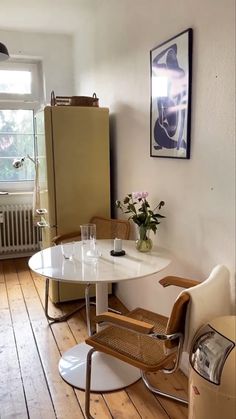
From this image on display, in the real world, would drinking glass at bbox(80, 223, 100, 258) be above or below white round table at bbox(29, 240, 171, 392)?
above

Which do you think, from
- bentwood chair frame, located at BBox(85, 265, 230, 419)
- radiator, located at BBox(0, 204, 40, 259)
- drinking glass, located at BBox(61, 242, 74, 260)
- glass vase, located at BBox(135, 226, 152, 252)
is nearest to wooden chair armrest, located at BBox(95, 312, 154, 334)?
bentwood chair frame, located at BBox(85, 265, 230, 419)

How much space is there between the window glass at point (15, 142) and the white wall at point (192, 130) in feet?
4.49

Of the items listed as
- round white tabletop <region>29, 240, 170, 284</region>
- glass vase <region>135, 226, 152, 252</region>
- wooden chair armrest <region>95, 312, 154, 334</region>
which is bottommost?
wooden chair armrest <region>95, 312, 154, 334</region>

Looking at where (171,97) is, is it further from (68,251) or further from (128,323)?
(128,323)

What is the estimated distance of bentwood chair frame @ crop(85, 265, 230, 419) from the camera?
1.50 meters

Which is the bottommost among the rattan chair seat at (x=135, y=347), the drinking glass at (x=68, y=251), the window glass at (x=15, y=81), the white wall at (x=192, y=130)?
the rattan chair seat at (x=135, y=347)

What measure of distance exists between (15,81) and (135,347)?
3640 mm

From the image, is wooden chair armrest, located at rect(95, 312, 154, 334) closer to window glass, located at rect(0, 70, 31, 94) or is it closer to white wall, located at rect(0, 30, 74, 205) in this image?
white wall, located at rect(0, 30, 74, 205)

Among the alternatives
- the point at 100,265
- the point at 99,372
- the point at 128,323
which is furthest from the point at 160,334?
the point at 99,372

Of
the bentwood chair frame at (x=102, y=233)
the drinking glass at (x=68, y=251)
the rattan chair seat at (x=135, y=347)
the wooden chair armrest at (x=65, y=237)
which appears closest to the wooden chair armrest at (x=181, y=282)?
the rattan chair seat at (x=135, y=347)

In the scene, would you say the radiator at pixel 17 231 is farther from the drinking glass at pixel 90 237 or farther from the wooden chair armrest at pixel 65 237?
the drinking glass at pixel 90 237

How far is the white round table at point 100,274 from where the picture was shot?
6.31 feet

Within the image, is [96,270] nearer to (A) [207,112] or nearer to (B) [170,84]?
(A) [207,112]

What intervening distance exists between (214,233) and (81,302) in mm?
1770
